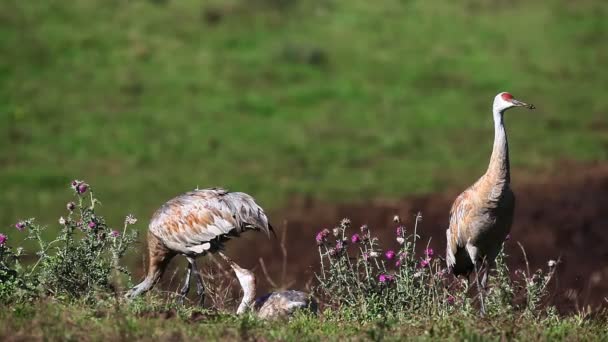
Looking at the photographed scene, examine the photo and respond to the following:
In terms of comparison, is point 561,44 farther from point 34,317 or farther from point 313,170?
point 34,317

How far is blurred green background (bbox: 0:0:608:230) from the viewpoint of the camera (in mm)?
21281

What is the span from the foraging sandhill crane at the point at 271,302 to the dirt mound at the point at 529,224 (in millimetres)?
5741

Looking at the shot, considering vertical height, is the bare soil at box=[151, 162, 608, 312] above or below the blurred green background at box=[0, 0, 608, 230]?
below

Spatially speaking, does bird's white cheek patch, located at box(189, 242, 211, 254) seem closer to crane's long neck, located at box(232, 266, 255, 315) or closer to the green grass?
crane's long neck, located at box(232, 266, 255, 315)

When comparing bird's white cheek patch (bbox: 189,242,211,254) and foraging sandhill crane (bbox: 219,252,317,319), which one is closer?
foraging sandhill crane (bbox: 219,252,317,319)

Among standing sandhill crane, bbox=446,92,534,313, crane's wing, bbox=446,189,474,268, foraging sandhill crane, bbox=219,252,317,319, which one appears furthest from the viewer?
crane's wing, bbox=446,189,474,268

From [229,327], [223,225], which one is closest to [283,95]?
[223,225]

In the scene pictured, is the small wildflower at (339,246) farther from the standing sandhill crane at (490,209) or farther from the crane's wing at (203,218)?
the standing sandhill crane at (490,209)

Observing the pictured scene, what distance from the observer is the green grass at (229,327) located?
7.32 metres

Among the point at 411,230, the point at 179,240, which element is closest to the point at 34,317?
the point at 179,240

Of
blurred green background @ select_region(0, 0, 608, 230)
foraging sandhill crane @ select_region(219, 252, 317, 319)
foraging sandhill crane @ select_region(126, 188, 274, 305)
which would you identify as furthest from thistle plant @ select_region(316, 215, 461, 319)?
blurred green background @ select_region(0, 0, 608, 230)

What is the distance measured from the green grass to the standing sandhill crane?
4.28 ft

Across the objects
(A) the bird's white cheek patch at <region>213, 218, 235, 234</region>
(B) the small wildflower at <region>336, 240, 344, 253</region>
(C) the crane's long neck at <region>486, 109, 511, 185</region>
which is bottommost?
(A) the bird's white cheek patch at <region>213, 218, 235, 234</region>

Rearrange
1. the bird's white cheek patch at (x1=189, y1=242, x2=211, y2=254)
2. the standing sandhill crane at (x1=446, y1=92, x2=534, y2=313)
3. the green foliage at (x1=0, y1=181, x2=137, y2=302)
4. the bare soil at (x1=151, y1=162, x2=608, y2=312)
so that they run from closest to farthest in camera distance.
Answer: the green foliage at (x1=0, y1=181, x2=137, y2=302), the standing sandhill crane at (x1=446, y1=92, x2=534, y2=313), the bird's white cheek patch at (x1=189, y1=242, x2=211, y2=254), the bare soil at (x1=151, y1=162, x2=608, y2=312)
